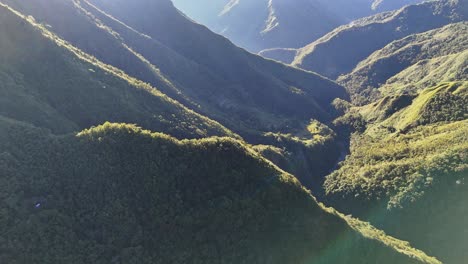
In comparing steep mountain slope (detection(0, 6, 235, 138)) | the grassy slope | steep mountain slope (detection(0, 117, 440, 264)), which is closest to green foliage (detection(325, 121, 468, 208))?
the grassy slope

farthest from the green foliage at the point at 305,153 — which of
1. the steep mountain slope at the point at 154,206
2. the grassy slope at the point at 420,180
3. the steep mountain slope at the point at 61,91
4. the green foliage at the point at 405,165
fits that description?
the steep mountain slope at the point at 154,206

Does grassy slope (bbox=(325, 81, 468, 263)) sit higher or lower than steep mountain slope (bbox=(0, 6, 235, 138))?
higher

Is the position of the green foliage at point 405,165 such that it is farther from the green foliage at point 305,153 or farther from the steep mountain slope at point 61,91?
the steep mountain slope at point 61,91

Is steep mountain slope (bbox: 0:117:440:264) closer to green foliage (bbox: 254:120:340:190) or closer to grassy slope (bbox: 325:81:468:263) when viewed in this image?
grassy slope (bbox: 325:81:468:263)

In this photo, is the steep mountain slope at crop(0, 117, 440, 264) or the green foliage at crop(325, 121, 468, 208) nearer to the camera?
the steep mountain slope at crop(0, 117, 440, 264)

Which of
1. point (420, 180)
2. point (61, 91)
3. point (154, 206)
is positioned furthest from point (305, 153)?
point (154, 206)

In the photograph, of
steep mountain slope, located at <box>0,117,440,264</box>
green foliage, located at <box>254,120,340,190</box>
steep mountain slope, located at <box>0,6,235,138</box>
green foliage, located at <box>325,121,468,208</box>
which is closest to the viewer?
steep mountain slope, located at <box>0,117,440,264</box>
